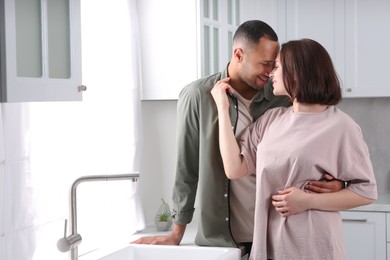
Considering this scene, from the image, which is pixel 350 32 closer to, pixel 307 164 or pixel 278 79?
pixel 278 79

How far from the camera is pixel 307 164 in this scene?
2416mm

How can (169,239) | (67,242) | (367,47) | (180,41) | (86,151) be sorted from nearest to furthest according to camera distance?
(67,242) → (169,239) → (86,151) → (180,41) → (367,47)

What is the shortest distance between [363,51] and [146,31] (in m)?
1.37

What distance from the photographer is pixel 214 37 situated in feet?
11.9

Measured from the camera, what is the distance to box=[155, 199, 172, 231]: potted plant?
3664 millimetres

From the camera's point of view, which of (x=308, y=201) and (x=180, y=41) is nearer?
(x=308, y=201)

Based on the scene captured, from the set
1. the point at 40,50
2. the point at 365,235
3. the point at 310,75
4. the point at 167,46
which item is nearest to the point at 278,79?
the point at 310,75

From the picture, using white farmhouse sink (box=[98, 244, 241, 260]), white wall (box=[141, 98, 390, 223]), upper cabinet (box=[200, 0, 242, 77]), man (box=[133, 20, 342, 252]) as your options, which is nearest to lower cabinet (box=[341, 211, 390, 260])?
white wall (box=[141, 98, 390, 223])

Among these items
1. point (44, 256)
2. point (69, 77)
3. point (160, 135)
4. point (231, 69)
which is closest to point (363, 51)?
point (160, 135)

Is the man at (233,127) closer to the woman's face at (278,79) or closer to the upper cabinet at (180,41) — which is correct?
the woman's face at (278,79)

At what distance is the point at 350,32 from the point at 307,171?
6.84 feet

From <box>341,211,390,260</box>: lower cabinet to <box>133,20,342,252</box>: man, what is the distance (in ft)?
4.90

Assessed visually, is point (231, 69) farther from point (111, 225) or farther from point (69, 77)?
point (111, 225)

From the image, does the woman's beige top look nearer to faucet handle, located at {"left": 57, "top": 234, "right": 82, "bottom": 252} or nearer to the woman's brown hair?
the woman's brown hair
